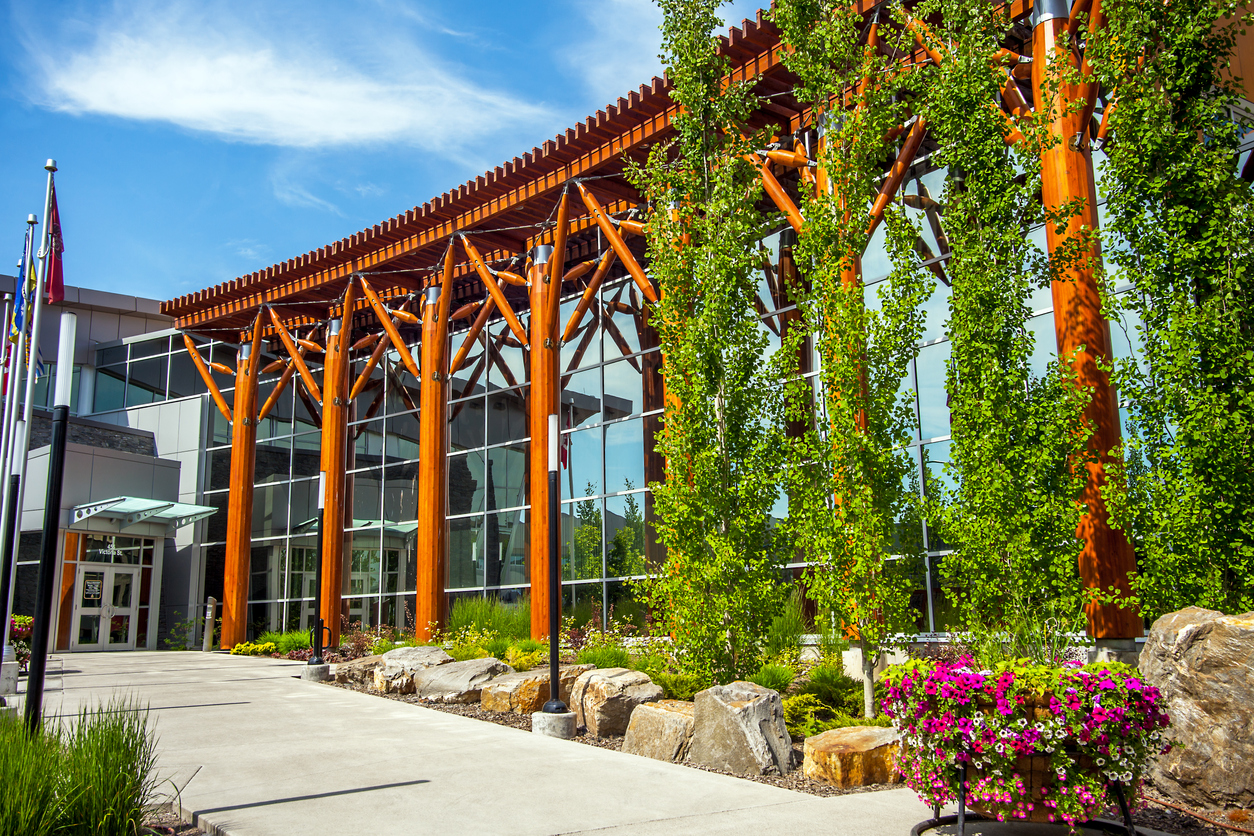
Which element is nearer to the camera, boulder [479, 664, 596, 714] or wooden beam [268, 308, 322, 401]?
boulder [479, 664, 596, 714]

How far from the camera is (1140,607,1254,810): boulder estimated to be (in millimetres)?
6242

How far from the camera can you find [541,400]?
17719mm

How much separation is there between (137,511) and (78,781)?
22.1m

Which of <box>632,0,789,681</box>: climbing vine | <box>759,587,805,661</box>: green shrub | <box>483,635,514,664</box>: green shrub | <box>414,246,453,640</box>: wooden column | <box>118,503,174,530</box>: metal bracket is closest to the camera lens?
<box>632,0,789,681</box>: climbing vine

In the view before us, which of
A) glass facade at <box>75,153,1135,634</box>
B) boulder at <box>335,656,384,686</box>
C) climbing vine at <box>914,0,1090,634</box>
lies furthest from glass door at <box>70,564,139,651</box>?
climbing vine at <box>914,0,1090,634</box>

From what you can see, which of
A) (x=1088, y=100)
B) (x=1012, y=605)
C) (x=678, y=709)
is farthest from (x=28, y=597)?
(x=1088, y=100)

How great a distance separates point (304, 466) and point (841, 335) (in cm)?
2154

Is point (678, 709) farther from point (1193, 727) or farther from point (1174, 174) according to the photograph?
point (1174, 174)

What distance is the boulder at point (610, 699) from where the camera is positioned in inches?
386

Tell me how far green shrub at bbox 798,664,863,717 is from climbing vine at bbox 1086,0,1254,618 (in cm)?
312

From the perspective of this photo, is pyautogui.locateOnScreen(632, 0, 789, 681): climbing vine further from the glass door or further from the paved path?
the glass door

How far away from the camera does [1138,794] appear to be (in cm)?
516

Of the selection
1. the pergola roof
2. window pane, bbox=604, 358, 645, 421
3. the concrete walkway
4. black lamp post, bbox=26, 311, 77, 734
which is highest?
the pergola roof

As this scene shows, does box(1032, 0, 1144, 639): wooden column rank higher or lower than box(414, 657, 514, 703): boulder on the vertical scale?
higher
